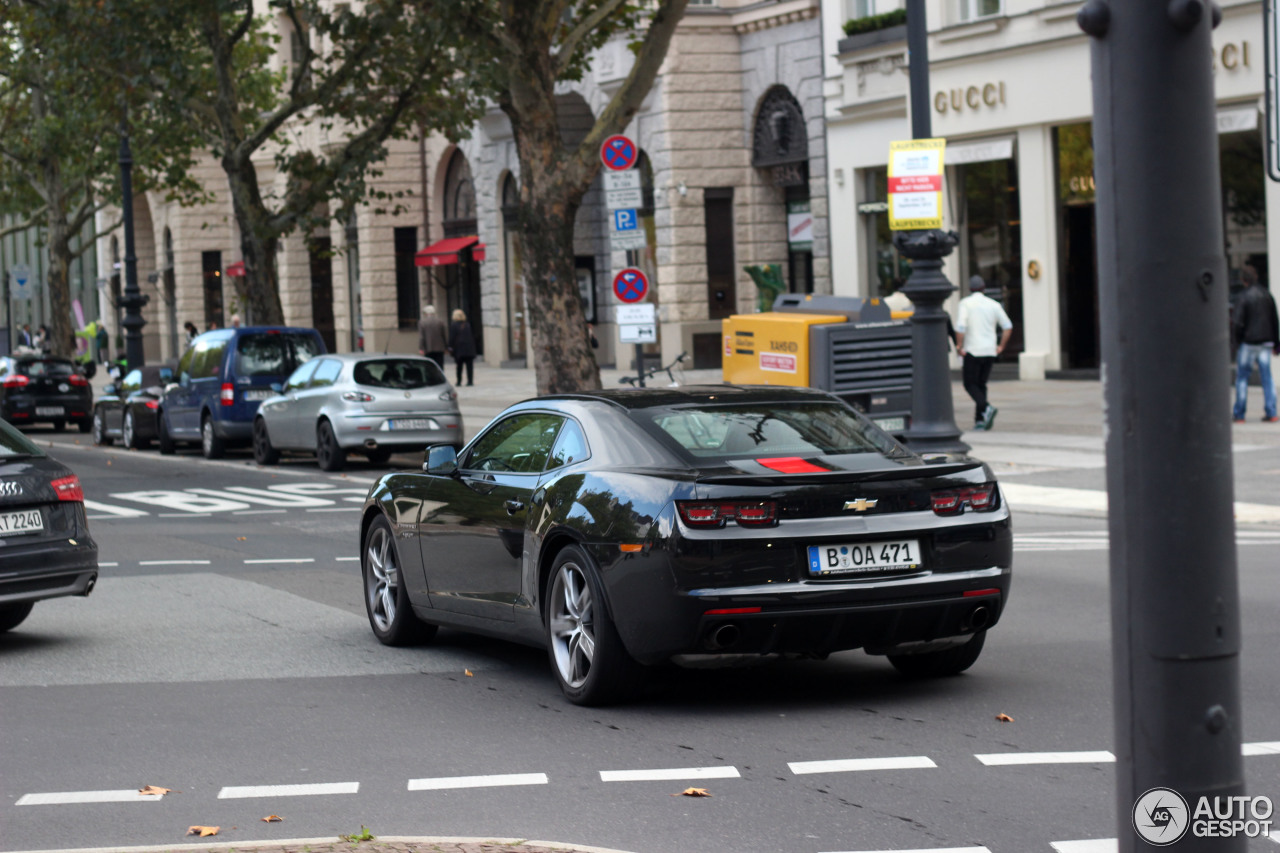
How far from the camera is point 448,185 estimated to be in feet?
160

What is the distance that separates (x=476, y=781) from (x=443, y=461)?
9.90 ft

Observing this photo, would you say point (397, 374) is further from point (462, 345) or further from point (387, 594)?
point (462, 345)

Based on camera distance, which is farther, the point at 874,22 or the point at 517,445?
the point at 874,22

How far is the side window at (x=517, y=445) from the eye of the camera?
8.30 metres

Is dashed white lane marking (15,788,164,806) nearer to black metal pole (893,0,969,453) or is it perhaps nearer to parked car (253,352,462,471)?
black metal pole (893,0,969,453)

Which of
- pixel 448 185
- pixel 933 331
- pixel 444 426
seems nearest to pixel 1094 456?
pixel 933 331

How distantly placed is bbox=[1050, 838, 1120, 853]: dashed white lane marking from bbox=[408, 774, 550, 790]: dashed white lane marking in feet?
5.97

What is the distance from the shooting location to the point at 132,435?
27.2 meters

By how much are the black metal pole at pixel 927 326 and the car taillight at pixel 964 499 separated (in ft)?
29.6

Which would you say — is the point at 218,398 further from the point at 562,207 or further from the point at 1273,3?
the point at 1273,3

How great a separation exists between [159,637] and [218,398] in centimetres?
1503

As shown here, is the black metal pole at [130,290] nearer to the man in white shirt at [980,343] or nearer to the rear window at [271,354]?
the rear window at [271,354]

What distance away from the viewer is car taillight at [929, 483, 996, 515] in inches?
288

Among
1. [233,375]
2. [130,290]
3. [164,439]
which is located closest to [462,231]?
[130,290]
